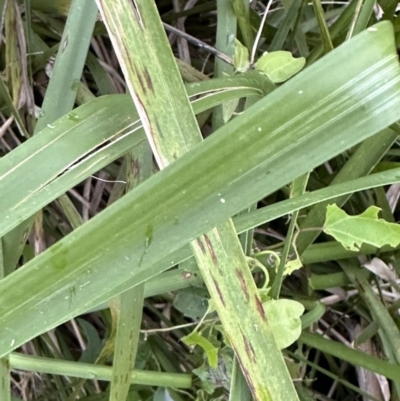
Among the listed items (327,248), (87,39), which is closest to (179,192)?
(87,39)

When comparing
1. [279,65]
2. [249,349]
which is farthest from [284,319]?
[279,65]

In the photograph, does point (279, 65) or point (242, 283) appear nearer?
point (242, 283)

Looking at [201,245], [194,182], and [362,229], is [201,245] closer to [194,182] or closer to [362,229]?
[194,182]

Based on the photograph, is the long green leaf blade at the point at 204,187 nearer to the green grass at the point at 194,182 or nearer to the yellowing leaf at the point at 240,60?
the green grass at the point at 194,182

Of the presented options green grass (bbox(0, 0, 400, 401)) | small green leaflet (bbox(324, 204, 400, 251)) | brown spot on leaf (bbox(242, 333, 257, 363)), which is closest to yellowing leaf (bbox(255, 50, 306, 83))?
green grass (bbox(0, 0, 400, 401))

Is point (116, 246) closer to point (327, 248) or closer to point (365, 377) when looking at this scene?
point (327, 248)

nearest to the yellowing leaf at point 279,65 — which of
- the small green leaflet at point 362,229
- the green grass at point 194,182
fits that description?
the green grass at point 194,182
